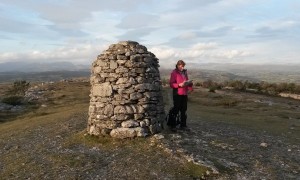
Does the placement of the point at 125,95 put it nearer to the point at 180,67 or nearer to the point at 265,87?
the point at 180,67

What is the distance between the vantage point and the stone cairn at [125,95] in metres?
16.3

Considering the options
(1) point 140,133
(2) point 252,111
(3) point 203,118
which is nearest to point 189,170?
(1) point 140,133

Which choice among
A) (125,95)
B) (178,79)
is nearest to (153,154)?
(125,95)

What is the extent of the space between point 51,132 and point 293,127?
14.6 meters

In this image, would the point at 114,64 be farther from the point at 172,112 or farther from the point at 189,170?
the point at 189,170

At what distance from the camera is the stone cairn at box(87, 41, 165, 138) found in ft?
53.6

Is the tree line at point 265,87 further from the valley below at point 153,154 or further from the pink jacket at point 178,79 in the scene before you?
the pink jacket at point 178,79

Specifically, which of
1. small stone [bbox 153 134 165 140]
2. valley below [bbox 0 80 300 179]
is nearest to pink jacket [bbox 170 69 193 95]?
valley below [bbox 0 80 300 179]

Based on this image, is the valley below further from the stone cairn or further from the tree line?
the tree line

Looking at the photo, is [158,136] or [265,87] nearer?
[158,136]

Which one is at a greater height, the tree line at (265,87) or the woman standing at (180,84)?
the woman standing at (180,84)

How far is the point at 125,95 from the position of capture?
53.7 ft

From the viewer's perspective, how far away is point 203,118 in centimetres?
2489

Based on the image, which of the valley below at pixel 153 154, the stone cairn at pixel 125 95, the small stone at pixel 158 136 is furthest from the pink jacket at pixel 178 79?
the small stone at pixel 158 136
